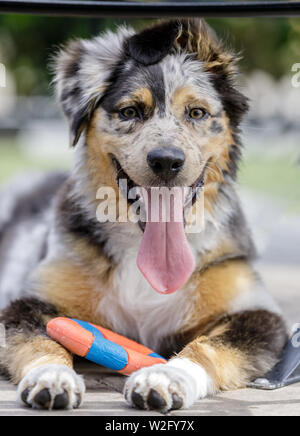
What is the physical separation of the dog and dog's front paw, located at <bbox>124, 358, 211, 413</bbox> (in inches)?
14.4

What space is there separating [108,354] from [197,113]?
144cm

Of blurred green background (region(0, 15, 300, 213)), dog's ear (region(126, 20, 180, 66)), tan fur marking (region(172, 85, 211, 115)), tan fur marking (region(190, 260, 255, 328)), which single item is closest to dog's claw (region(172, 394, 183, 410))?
tan fur marking (region(190, 260, 255, 328))

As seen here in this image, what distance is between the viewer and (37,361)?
3189mm

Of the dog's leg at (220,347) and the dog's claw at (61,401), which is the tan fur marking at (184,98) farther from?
the dog's claw at (61,401)

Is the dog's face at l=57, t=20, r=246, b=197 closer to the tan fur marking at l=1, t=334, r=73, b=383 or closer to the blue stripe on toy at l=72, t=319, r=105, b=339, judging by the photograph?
the blue stripe on toy at l=72, t=319, r=105, b=339

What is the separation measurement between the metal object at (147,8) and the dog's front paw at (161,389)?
153cm

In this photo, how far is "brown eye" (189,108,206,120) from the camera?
3775 millimetres

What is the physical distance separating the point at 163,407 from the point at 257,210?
19.2ft

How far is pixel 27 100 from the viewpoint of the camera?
28.9 metres

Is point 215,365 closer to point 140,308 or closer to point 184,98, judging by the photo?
point 140,308

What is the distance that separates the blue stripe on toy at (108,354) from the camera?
3342mm

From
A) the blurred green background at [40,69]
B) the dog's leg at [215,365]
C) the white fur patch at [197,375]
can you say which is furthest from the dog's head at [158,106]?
the blurred green background at [40,69]

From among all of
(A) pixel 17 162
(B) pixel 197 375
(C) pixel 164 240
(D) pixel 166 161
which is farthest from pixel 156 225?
(A) pixel 17 162
